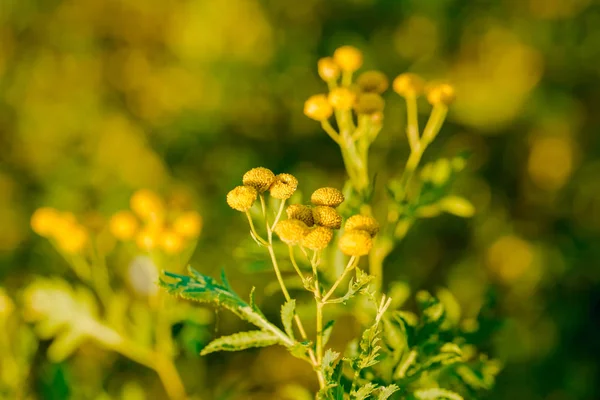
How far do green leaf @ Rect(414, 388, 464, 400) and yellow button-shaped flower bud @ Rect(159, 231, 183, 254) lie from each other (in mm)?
882

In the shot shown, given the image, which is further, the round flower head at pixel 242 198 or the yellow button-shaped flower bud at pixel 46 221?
the yellow button-shaped flower bud at pixel 46 221

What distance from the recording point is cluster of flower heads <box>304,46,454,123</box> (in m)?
1.55

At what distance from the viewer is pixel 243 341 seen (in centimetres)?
116

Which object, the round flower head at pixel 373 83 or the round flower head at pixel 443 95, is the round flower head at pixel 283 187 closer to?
the round flower head at pixel 373 83

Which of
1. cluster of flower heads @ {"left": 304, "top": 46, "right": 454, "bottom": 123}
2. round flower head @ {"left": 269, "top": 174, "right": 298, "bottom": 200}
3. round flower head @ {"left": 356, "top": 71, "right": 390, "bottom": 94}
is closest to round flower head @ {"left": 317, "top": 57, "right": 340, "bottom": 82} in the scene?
cluster of flower heads @ {"left": 304, "top": 46, "right": 454, "bottom": 123}

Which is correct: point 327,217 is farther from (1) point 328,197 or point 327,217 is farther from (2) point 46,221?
(2) point 46,221

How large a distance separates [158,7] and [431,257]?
2389 mm

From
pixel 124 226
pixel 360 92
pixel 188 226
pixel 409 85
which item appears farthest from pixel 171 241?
pixel 409 85

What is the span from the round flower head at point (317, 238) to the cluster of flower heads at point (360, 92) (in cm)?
51

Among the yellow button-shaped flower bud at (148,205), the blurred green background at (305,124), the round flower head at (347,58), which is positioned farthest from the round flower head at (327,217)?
the blurred green background at (305,124)

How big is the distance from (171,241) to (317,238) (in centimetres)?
78

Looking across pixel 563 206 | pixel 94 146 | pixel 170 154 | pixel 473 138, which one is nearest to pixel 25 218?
pixel 94 146

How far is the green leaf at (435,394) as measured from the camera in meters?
1.17

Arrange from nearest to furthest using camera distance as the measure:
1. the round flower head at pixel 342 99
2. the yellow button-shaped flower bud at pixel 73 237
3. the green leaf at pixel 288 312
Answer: the green leaf at pixel 288 312
the round flower head at pixel 342 99
the yellow button-shaped flower bud at pixel 73 237
